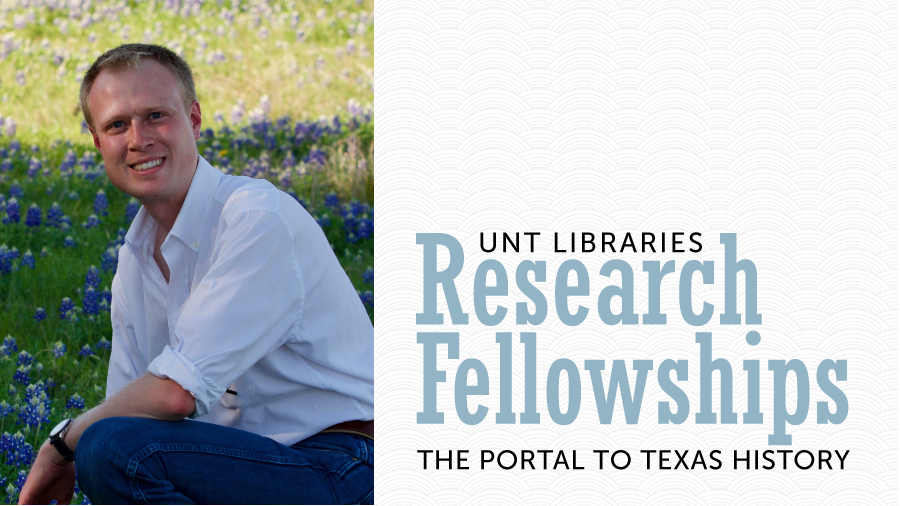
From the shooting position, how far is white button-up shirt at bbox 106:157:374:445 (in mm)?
2564

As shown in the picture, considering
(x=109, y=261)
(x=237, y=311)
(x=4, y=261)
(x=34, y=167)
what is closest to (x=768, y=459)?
(x=237, y=311)

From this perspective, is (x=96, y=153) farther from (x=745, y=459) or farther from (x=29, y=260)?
(x=745, y=459)

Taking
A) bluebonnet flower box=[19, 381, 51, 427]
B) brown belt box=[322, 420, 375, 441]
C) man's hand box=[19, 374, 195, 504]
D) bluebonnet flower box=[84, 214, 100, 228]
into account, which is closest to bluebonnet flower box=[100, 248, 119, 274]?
bluebonnet flower box=[84, 214, 100, 228]

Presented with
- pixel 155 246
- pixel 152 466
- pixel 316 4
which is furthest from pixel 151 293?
pixel 316 4

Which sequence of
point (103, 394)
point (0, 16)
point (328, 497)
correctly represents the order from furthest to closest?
point (0, 16) < point (103, 394) < point (328, 497)

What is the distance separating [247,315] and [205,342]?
0.12 meters

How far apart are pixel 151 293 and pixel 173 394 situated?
0.65 metres

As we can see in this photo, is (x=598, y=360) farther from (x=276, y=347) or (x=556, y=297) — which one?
(x=276, y=347)

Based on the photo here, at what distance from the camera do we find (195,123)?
123 inches

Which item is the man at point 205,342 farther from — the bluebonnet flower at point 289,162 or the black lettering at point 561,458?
the bluebonnet flower at point 289,162

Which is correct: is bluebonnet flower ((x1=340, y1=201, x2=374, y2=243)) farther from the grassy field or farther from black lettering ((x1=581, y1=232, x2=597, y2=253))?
black lettering ((x1=581, y1=232, x2=597, y2=253))

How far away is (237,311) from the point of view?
256 cm

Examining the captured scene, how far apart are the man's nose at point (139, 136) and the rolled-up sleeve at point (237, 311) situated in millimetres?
404

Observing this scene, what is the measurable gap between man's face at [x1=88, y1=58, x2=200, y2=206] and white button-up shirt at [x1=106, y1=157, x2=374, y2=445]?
0.08 metres
